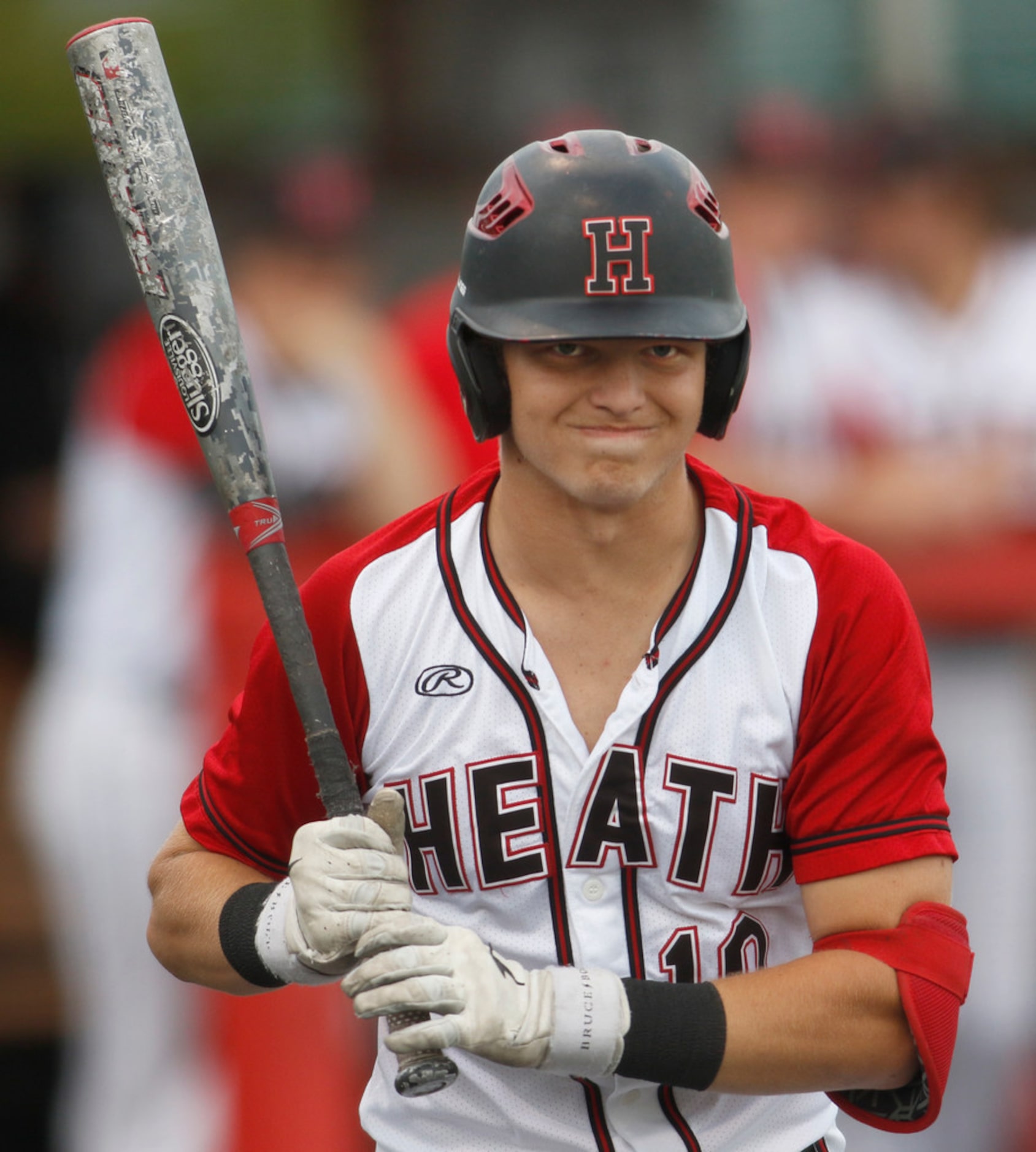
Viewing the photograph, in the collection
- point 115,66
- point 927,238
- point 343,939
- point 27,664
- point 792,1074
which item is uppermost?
point 927,238

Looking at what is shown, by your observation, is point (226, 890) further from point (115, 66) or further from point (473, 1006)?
point (115, 66)

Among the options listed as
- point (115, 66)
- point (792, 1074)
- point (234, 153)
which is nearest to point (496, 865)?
point (792, 1074)

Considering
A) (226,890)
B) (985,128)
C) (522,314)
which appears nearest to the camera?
(522,314)

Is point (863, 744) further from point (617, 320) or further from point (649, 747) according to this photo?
point (617, 320)

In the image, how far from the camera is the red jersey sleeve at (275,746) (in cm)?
308

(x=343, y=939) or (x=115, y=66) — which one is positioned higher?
(x=115, y=66)

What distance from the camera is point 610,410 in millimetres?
2850

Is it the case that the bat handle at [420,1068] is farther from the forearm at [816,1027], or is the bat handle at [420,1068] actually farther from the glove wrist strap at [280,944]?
the forearm at [816,1027]

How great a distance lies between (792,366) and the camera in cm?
614

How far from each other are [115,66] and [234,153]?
5.63 m

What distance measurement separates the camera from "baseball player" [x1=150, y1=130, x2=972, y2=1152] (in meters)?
2.78

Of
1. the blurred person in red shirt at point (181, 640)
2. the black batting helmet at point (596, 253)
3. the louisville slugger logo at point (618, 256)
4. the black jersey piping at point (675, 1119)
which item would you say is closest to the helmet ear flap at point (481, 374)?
the black batting helmet at point (596, 253)

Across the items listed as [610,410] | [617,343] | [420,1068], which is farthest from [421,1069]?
[617,343]

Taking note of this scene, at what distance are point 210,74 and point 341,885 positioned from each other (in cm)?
639
